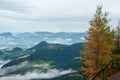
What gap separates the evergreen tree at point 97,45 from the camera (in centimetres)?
4312

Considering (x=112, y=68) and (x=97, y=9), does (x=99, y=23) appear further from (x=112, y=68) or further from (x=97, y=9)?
(x=112, y=68)

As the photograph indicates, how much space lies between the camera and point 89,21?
45031 millimetres

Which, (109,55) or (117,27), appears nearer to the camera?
(109,55)

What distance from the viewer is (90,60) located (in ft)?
143

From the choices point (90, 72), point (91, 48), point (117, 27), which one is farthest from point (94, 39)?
point (117, 27)

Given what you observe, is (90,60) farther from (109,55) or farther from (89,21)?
(89,21)

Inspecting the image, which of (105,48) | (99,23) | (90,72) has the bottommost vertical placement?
(90,72)

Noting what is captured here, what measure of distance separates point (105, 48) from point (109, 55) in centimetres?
111

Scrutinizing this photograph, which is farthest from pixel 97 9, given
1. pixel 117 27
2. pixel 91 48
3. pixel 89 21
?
pixel 117 27

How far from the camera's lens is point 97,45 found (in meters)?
43.0

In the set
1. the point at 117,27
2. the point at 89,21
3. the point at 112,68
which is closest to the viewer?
the point at 112,68

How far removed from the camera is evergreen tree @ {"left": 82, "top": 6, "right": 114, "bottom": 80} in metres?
43.1

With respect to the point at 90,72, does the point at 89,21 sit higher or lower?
higher

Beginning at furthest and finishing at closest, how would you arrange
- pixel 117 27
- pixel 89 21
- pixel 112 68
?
pixel 117 27, pixel 89 21, pixel 112 68
